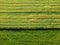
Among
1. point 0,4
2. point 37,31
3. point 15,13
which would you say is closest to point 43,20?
point 37,31

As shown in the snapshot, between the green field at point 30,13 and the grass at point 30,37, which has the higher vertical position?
the green field at point 30,13

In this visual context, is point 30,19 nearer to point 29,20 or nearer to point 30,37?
point 29,20

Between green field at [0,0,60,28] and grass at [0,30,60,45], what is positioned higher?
green field at [0,0,60,28]

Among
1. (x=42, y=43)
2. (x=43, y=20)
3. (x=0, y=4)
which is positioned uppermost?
(x=0, y=4)

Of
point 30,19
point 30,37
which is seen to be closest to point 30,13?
point 30,19

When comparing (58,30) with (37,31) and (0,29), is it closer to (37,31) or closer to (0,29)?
(37,31)
